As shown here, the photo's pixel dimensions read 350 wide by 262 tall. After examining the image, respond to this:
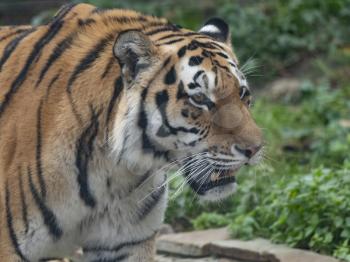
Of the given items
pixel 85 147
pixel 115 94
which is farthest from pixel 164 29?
pixel 85 147

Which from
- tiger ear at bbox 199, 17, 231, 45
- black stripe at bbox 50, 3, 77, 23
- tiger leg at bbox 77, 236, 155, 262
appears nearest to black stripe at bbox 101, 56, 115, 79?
black stripe at bbox 50, 3, 77, 23

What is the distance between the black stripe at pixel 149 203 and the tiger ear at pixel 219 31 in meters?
0.77

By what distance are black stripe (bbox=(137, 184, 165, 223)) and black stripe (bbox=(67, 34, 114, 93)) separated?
64 centimetres

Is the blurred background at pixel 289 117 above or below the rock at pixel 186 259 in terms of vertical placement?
above

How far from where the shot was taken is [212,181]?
15.0 ft

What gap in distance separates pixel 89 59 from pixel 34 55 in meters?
0.30

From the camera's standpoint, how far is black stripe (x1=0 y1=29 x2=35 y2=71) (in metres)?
4.95

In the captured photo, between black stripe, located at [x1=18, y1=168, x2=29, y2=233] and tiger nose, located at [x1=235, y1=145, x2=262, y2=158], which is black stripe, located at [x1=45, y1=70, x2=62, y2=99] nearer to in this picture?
black stripe, located at [x1=18, y1=168, x2=29, y2=233]

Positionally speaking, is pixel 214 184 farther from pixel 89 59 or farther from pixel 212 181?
pixel 89 59

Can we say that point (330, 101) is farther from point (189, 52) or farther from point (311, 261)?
point (189, 52)

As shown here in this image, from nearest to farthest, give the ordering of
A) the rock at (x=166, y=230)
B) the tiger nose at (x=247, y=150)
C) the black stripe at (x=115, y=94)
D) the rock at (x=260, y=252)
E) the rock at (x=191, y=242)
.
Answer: the tiger nose at (x=247, y=150) < the black stripe at (x=115, y=94) < the rock at (x=260, y=252) < the rock at (x=191, y=242) < the rock at (x=166, y=230)

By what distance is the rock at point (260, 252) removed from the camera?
18.7 feet

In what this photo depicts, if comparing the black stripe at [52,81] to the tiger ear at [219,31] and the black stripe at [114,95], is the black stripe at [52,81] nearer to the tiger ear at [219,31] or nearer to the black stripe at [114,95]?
the black stripe at [114,95]

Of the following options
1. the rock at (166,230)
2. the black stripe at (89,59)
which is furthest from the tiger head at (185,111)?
the rock at (166,230)
